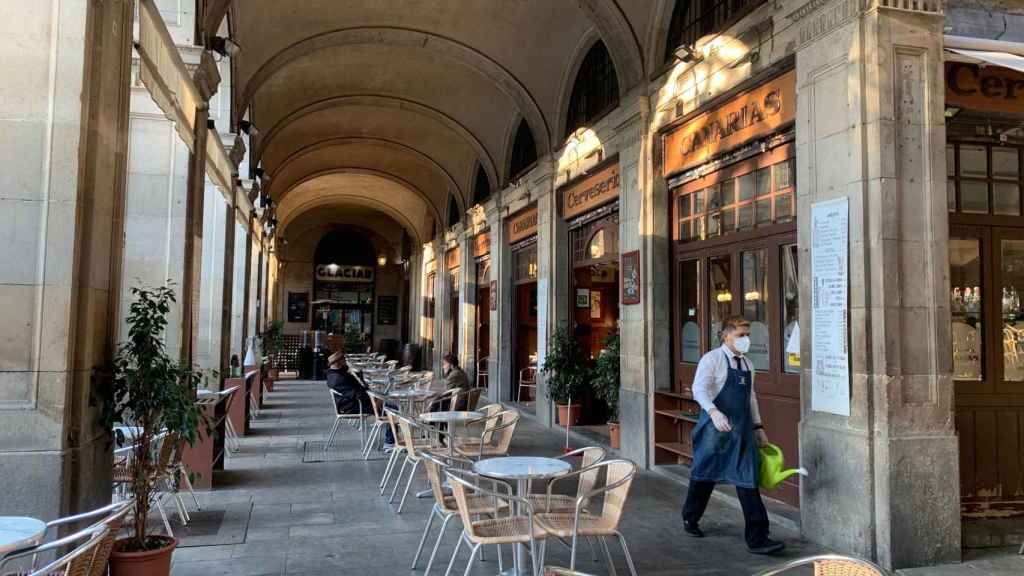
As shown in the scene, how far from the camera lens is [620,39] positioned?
757cm

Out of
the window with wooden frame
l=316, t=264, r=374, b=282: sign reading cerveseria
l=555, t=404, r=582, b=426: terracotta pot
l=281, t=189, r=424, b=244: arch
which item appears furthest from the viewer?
l=316, t=264, r=374, b=282: sign reading cerveseria

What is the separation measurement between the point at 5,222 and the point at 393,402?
15.6ft

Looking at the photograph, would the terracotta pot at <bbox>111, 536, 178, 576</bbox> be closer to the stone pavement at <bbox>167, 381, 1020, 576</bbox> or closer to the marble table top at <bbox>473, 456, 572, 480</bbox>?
the stone pavement at <bbox>167, 381, 1020, 576</bbox>

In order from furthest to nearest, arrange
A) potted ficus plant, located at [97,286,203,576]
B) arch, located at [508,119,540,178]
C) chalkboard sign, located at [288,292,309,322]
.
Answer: chalkboard sign, located at [288,292,309,322] → arch, located at [508,119,540,178] → potted ficus plant, located at [97,286,203,576]

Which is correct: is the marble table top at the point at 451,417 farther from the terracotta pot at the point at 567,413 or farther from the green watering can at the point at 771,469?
the terracotta pot at the point at 567,413

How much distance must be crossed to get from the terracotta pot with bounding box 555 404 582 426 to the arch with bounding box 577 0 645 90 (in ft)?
13.1

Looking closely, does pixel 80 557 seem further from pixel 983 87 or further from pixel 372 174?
pixel 372 174

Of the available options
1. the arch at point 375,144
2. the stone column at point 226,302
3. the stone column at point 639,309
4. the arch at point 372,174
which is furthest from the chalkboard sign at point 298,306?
the stone column at point 639,309

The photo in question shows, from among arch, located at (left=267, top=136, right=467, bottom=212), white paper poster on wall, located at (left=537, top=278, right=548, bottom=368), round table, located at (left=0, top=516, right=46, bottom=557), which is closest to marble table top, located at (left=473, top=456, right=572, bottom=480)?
round table, located at (left=0, top=516, right=46, bottom=557)

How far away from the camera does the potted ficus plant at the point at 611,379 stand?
788 centimetres

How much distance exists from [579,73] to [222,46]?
461 centimetres

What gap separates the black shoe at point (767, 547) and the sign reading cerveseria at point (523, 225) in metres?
7.22

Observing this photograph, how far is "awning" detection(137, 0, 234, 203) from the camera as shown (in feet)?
15.2

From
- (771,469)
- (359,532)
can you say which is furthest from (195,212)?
(771,469)
